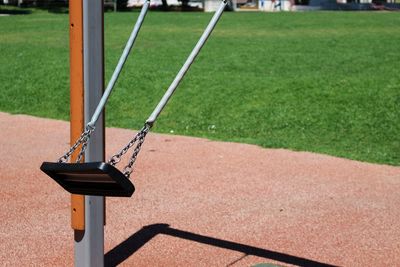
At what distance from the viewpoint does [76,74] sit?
491 cm

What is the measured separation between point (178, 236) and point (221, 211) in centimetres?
89

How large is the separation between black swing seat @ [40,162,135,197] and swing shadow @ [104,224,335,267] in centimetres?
149

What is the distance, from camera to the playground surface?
592cm

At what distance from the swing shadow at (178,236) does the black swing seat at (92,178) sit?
149 centimetres

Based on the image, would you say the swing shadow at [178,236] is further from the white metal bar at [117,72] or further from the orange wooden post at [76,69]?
the white metal bar at [117,72]

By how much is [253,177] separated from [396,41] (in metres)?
16.7

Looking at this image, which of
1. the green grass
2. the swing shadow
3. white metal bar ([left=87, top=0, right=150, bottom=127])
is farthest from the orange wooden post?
the green grass

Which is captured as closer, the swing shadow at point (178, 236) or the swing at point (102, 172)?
the swing at point (102, 172)

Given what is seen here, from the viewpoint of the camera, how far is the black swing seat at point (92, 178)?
12.9ft

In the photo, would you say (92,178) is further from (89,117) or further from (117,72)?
(89,117)

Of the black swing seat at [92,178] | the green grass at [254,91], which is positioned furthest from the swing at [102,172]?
the green grass at [254,91]

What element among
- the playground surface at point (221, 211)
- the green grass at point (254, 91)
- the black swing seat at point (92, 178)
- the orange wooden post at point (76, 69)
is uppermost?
the orange wooden post at point (76, 69)

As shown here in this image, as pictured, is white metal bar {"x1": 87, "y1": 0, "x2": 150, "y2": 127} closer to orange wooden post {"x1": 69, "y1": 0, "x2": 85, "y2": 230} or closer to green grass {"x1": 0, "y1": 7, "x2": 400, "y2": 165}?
orange wooden post {"x1": 69, "y1": 0, "x2": 85, "y2": 230}

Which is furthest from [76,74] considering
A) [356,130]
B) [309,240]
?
[356,130]
